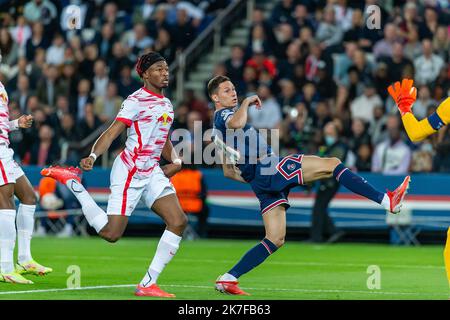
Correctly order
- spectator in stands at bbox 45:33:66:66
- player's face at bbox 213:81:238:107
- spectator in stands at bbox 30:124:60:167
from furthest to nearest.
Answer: spectator in stands at bbox 45:33:66:66
spectator in stands at bbox 30:124:60:167
player's face at bbox 213:81:238:107

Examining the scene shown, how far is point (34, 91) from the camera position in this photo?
28.1 meters

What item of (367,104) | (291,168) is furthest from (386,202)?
(367,104)

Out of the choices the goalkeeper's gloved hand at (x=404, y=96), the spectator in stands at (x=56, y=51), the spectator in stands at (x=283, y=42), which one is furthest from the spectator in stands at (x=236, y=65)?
the goalkeeper's gloved hand at (x=404, y=96)

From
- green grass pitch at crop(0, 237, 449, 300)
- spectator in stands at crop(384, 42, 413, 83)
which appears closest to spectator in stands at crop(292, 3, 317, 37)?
spectator in stands at crop(384, 42, 413, 83)

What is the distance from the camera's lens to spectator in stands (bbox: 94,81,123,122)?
26.3 m

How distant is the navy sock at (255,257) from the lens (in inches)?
492

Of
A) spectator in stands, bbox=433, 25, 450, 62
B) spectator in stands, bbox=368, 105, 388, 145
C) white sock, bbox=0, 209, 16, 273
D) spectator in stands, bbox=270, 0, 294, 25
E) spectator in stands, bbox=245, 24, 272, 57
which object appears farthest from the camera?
spectator in stands, bbox=270, 0, 294, 25

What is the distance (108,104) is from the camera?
26.6 m

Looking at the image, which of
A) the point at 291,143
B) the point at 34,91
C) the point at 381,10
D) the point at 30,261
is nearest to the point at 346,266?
the point at 30,261

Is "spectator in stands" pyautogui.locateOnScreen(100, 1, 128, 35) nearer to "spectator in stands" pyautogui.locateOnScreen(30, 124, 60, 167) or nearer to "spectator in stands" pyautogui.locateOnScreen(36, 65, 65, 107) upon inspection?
"spectator in stands" pyautogui.locateOnScreen(36, 65, 65, 107)

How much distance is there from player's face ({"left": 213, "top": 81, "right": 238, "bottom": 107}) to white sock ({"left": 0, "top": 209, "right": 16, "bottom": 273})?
9.30ft

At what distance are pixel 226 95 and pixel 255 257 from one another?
72.1 inches

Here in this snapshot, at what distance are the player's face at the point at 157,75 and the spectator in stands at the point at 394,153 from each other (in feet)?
36.6
